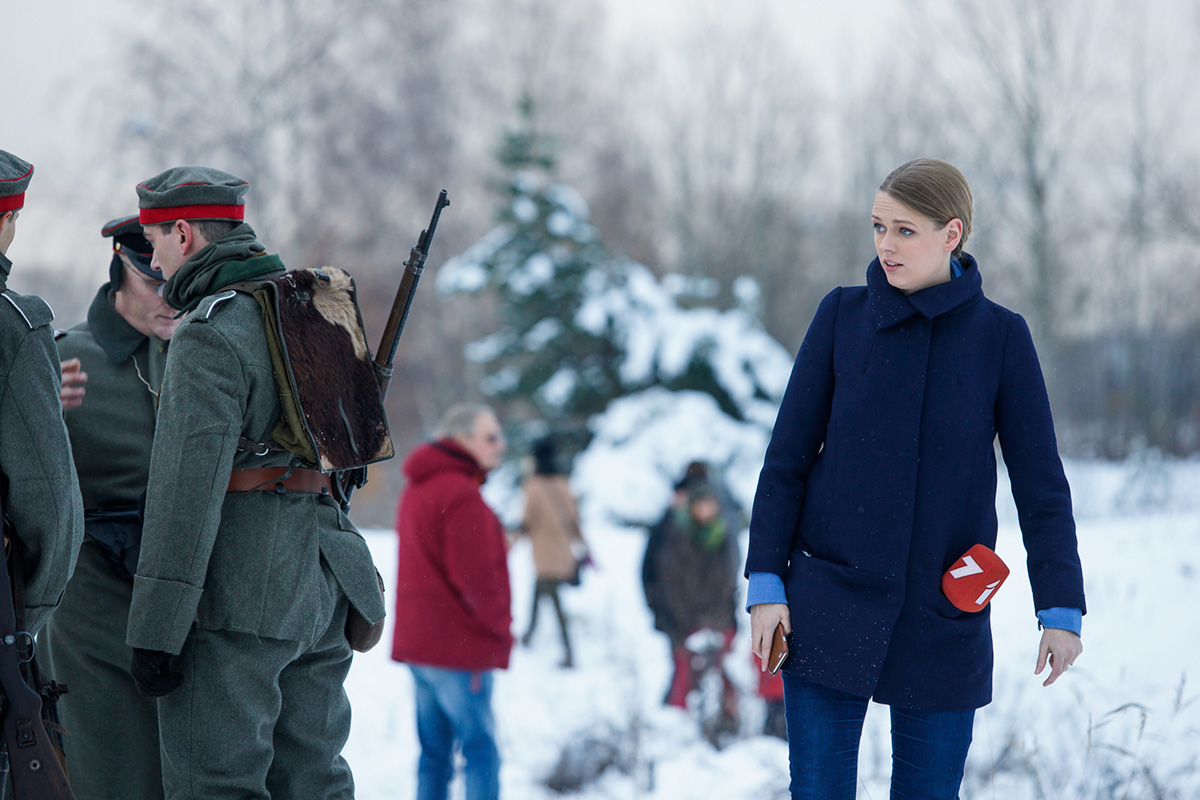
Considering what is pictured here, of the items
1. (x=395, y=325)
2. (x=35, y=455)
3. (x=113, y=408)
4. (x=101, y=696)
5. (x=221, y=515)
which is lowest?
(x=101, y=696)

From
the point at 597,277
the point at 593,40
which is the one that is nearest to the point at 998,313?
the point at 597,277

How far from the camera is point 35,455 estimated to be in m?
2.00

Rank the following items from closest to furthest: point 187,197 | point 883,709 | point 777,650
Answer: point 777,650, point 187,197, point 883,709

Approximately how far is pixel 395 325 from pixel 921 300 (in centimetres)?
128

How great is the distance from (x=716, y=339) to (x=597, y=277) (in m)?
2.47

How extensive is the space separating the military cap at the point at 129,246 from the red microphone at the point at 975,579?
2.13 metres

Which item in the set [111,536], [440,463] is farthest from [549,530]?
[111,536]

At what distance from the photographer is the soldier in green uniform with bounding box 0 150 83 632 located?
1.99 meters

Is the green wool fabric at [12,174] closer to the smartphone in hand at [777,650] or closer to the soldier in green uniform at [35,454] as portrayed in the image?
the soldier in green uniform at [35,454]

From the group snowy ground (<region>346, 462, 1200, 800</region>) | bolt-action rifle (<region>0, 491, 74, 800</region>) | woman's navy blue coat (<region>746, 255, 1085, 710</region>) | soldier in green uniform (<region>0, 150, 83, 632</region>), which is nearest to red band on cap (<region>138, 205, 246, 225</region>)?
soldier in green uniform (<region>0, 150, 83, 632</region>)

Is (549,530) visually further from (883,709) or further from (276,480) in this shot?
(276,480)

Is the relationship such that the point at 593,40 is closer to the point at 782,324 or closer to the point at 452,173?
the point at 452,173

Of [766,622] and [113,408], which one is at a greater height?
[113,408]

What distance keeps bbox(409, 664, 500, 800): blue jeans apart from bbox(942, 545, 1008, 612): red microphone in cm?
217
